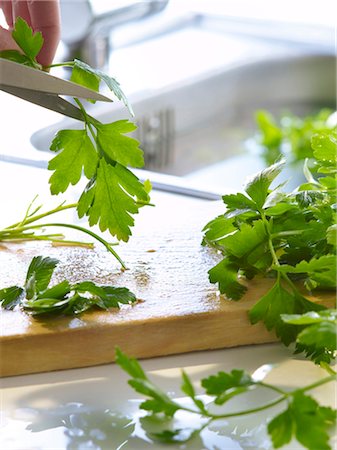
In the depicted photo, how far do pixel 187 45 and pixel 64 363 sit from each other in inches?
67.1

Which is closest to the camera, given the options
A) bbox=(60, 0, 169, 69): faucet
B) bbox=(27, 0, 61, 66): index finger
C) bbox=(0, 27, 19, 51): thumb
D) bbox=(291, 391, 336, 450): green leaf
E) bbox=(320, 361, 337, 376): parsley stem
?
bbox=(291, 391, 336, 450): green leaf

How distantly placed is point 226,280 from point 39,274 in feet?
0.58

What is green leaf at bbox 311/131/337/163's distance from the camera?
90 centimetres

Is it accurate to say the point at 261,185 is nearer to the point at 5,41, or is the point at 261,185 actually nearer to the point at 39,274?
the point at 39,274

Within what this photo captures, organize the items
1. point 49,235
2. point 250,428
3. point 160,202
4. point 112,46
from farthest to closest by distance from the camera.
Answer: point 112,46
point 160,202
point 49,235
point 250,428

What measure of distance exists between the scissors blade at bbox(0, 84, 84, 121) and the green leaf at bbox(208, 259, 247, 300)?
21 centimetres

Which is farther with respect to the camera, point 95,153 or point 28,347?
point 95,153

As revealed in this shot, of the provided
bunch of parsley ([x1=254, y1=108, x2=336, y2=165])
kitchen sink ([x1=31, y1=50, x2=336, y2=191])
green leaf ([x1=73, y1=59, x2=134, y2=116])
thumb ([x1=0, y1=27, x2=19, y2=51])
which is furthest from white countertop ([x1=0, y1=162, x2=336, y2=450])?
bunch of parsley ([x1=254, y1=108, x2=336, y2=165])

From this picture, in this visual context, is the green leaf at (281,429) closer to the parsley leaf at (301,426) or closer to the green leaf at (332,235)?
the parsley leaf at (301,426)

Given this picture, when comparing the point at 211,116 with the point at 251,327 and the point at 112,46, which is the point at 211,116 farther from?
the point at 251,327

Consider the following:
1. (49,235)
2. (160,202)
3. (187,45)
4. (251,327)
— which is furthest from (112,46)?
(251,327)

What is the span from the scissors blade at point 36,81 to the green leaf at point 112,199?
0.24ft

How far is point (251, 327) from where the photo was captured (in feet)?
2.77

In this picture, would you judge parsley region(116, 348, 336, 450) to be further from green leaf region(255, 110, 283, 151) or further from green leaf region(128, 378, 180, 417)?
green leaf region(255, 110, 283, 151)
